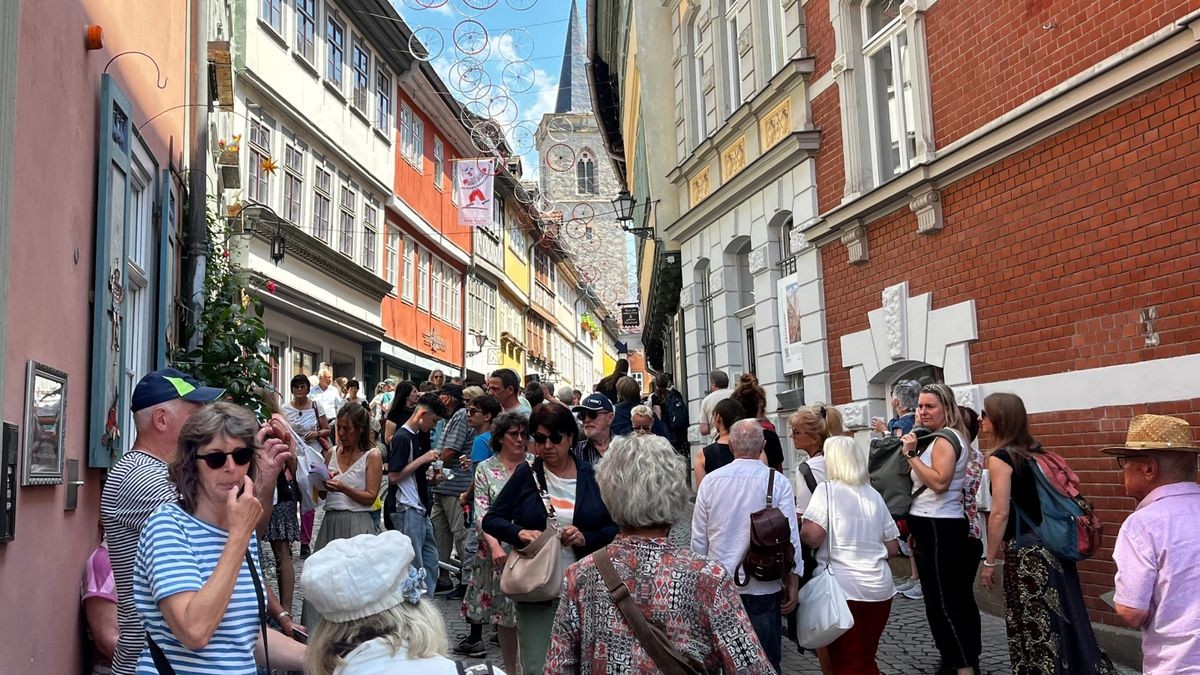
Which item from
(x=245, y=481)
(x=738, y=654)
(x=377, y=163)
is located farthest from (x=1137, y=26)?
(x=377, y=163)

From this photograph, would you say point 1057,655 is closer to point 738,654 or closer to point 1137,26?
point 738,654

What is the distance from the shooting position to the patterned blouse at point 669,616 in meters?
3.32

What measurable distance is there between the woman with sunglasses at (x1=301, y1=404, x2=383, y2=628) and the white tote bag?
11.2 ft

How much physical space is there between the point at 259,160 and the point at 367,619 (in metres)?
16.4

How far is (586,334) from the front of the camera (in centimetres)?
6806

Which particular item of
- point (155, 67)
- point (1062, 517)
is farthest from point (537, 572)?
point (155, 67)

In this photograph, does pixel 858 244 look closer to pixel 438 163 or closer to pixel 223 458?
pixel 223 458

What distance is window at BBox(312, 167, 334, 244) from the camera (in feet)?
67.2

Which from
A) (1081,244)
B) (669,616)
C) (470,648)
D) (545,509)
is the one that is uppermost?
(1081,244)

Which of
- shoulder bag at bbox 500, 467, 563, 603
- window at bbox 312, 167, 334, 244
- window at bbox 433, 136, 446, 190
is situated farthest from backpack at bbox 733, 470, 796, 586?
window at bbox 433, 136, 446, 190

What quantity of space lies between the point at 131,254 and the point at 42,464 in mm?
2694

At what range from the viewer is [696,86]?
1675cm

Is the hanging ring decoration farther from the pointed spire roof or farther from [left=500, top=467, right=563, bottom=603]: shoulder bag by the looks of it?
the pointed spire roof

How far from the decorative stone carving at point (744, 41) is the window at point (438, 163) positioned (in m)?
16.4
